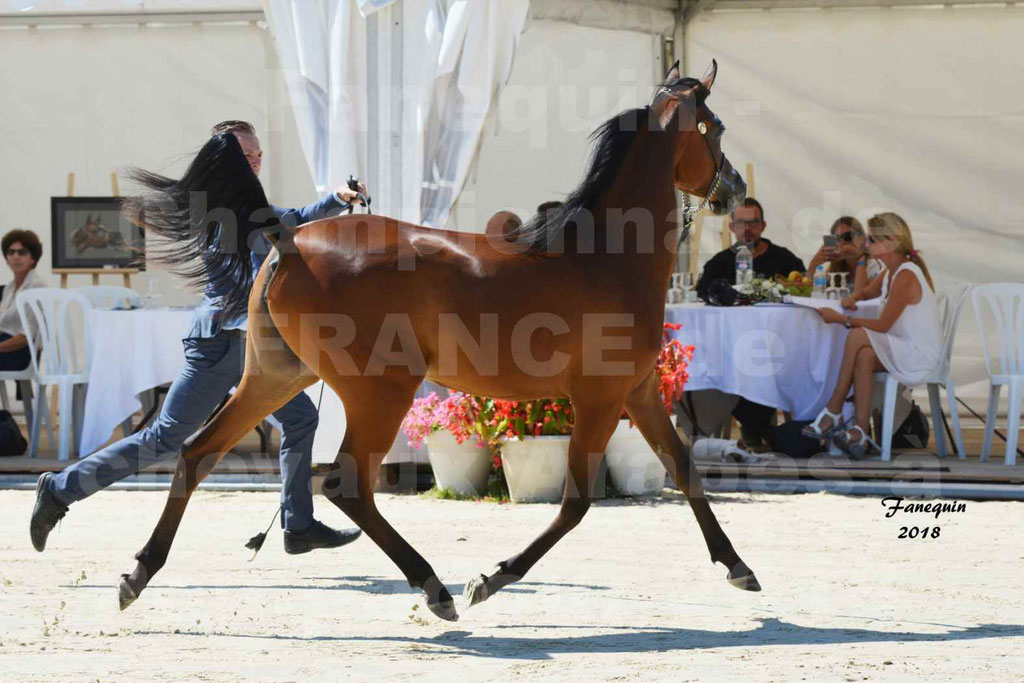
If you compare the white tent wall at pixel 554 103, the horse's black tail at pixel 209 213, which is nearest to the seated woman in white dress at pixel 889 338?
the white tent wall at pixel 554 103

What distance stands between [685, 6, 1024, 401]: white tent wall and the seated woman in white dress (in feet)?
7.78

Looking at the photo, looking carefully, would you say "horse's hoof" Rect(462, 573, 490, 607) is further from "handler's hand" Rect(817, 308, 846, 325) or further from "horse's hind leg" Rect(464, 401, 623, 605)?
"handler's hand" Rect(817, 308, 846, 325)

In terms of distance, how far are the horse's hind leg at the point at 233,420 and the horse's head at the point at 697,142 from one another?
1.54 m

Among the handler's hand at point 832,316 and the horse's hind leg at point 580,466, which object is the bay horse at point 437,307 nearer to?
the horse's hind leg at point 580,466

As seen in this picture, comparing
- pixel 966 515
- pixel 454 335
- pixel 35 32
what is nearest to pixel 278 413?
pixel 454 335

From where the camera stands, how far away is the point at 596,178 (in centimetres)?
462

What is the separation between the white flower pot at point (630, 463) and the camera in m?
7.22

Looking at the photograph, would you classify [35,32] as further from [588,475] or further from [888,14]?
[588,475]

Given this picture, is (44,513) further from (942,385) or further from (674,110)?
(942,385)

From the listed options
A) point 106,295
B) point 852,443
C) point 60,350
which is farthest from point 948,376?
point 106,295

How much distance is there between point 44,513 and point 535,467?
115 inches

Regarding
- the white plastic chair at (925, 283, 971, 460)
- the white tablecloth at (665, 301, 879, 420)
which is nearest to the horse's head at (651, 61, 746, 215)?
the white tablecloth at (665, 301, 879, 420)

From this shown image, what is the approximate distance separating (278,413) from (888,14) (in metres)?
7.09

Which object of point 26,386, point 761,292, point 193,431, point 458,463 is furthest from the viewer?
point 26,386
